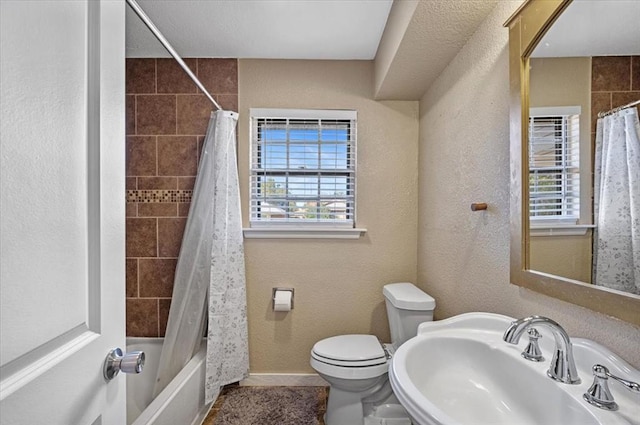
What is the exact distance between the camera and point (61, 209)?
51cm

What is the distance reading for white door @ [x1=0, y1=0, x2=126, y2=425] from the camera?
16.7 inches

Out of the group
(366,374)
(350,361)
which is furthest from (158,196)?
(366,374)

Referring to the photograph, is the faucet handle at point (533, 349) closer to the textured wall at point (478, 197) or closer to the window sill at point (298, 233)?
the textured wall at point (478, 197)

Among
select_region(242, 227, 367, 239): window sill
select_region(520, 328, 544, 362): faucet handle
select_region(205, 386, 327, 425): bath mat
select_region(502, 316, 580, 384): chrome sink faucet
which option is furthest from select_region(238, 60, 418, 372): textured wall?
select_region(502, 316, 580, 384): chrome sink faucet

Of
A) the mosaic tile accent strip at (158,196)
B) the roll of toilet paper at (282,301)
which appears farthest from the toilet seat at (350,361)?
the mosaic tile accent strip at (158,196)

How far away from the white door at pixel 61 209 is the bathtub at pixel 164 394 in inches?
30.0

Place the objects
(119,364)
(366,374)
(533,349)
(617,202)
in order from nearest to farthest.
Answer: (119,364) < (617,202) < (533,349) < (366,374)

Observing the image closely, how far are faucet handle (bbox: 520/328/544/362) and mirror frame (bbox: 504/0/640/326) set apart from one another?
133 millimetres

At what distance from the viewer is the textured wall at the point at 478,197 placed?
3.05 feet

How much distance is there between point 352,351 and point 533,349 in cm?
100

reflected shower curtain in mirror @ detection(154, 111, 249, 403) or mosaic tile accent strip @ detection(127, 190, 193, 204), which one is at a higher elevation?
mosaic tile accent strip @ detection(127, 190, 193, 204)

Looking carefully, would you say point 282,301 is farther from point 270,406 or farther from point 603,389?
point 603,389

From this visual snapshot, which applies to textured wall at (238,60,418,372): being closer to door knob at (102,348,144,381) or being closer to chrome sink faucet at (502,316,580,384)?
chrome sink faucet at (502,316,580,384)

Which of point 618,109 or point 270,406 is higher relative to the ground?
point 618,109
